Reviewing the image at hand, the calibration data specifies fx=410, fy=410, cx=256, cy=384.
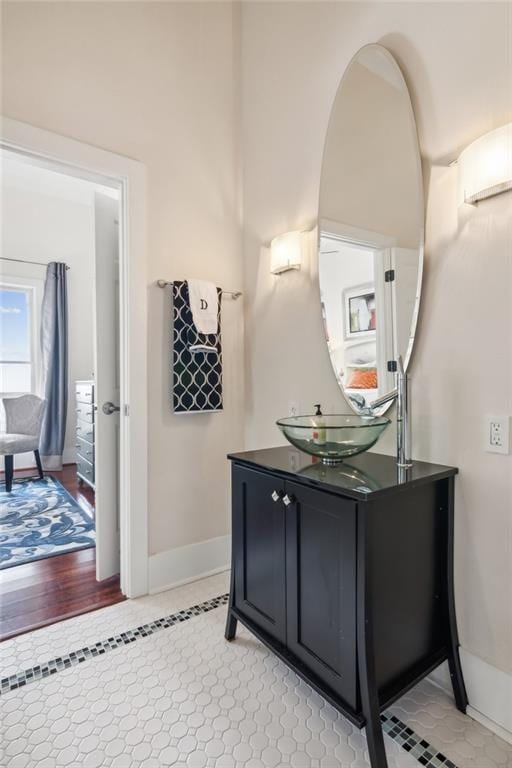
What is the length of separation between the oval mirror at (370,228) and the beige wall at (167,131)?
0.75 meters

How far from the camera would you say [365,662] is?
1.12m

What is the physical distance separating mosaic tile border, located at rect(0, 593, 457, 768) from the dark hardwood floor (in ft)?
0.98

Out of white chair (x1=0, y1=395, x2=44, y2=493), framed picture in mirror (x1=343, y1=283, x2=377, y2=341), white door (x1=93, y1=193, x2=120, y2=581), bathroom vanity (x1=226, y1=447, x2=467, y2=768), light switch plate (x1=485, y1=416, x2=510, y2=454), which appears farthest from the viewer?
white chair (x1=0, y1=395, x2=44, y2=493)

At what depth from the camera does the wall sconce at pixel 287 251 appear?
2.04 meters

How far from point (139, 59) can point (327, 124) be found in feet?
3.41

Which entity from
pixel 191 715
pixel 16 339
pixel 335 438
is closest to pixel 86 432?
pixel 16 339

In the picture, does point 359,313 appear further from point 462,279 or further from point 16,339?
point 16,339

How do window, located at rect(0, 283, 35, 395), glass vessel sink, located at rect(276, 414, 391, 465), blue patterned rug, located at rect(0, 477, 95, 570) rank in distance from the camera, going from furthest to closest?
window, located at rect(0, 283, 35, 395) → blue patterned rug, located at rect(0, 477, 95, 570) → glass vessel sink, located at rect(276, 414, 391, 465)

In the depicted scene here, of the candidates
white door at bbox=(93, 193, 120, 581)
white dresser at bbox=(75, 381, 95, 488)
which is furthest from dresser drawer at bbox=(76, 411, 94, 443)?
white door at bbox=(93, 193, 120, 581)

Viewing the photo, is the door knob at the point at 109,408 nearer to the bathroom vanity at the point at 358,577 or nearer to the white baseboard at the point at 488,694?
the bathroom vanity at the point at 358,577

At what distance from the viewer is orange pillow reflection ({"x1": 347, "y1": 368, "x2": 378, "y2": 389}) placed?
168 cm

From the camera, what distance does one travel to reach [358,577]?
44.9 inches

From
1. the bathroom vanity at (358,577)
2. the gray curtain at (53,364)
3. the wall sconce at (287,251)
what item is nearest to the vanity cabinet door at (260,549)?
the bathroom vanity at (358,577)

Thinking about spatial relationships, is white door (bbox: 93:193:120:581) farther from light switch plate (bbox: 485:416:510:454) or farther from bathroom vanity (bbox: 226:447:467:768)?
light switch plate (bbox: 485:416:510:454)
